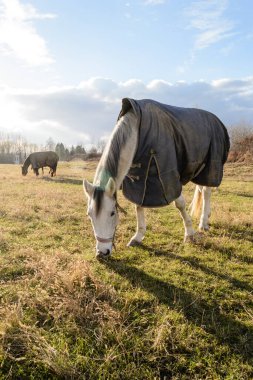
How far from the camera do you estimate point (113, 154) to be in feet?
15.4

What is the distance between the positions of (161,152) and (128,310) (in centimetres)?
263

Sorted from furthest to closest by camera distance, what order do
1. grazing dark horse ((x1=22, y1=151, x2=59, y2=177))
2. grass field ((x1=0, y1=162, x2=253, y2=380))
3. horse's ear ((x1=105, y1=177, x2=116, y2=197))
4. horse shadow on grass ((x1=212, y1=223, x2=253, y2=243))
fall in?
1. grazing dark horse ((x1=22, y1=151, x2=59, y2=177))
2. horse shadow on grass ((x1=212, y1=223, x2=253, y2=243))
3. horse's ear ((x1=105, y1=177, x2=116, y2=197))
4. grass field ((x1=0, y1=162, x2=253, y2=380))

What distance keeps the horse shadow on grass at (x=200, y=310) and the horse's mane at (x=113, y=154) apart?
146 centimetres

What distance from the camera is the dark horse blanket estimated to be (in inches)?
202

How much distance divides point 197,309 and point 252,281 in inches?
49.2

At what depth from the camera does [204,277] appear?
465 centimetres

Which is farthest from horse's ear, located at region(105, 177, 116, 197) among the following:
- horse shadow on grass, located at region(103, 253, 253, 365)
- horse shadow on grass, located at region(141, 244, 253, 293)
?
horse shadow on grass, located at region(141, 244, 253, 293)

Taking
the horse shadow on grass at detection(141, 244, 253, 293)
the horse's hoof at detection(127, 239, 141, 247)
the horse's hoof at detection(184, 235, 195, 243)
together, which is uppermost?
the horse's hoof at detection(184, 235, 195, 243)

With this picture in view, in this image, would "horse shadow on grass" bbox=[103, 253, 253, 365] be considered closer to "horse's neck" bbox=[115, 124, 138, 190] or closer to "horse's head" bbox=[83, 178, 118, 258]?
"horse's head" bbox=[83, 178, 118, 258]

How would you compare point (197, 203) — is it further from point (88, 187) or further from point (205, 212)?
point (88, 187)

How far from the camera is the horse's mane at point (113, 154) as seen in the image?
4.62 metres

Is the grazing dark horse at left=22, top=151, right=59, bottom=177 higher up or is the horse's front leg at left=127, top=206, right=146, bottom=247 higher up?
the grazing dark horse at left=22, top=151, right=59, bottom=177

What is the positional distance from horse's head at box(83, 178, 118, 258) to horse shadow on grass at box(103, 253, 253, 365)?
0.51 meters

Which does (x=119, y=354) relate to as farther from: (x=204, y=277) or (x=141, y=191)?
(x=141, y=191)
